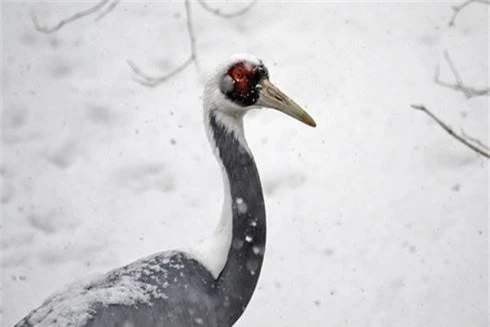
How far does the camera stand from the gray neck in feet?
14.7

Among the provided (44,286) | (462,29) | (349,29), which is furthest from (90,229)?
(462,29)

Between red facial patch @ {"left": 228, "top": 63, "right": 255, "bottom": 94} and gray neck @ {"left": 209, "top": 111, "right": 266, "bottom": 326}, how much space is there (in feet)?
→ 0.60

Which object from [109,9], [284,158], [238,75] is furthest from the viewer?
[284,158]

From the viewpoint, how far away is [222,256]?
4.50 meters

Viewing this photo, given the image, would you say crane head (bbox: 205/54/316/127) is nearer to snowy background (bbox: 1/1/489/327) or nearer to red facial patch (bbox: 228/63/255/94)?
red facial patch (bbox: 228/63/255/94)

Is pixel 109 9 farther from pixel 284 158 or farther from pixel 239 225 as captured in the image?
pixel 239 225

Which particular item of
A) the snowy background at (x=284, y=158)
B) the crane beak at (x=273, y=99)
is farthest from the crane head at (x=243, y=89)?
the snowy background at (x=284, y=158)

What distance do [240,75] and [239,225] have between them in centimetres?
65

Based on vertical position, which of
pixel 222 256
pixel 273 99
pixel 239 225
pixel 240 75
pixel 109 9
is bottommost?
pixel 109 9

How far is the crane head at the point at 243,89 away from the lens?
4441mm

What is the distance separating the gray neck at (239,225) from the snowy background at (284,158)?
134cm

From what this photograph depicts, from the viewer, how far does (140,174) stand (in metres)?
6.82

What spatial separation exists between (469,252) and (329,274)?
85 cm

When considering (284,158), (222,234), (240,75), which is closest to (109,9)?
(284,158)
